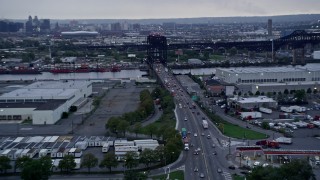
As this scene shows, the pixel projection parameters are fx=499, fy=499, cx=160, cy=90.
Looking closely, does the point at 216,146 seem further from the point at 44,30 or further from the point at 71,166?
the point at 44,30

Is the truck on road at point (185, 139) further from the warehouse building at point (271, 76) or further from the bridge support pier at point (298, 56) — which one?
the bridge support pier at point (298, 56)

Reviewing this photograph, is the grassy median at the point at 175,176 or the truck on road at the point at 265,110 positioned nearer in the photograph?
the grassy median at the point at 175,176

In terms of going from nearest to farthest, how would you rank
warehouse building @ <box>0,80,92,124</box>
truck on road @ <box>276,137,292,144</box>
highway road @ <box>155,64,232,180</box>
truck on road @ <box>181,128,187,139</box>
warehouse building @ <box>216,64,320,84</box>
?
highway road @ <box>155,64,232,180</box> → truck on road @ <box>276,137,292,144</box> → truck on road @ <box>181,128,187,139</box> → warehouse building @ <box>0,80,92,124</box> → warehouse building @ <box>216,64,320,84</box>

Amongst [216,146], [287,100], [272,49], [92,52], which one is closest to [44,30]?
[92,52]

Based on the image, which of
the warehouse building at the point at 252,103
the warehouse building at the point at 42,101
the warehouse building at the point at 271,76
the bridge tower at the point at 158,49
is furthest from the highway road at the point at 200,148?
the bridge tower at the point at 158,49

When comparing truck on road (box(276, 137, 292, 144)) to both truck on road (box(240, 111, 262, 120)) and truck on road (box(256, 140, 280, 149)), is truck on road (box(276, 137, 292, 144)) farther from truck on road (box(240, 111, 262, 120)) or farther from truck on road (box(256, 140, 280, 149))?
truck on road (box(240, 111, 262, 120))

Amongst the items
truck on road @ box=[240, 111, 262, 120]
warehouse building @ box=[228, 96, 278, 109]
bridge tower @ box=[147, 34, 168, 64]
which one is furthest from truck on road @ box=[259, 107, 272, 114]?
bridge tower @ box=[147, 34, 168, 64]
